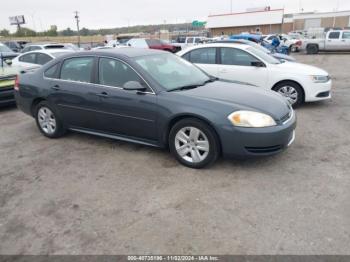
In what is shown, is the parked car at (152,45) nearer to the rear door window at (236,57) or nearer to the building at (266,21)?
the rear door window at (236,57)

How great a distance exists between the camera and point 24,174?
13.8 ft

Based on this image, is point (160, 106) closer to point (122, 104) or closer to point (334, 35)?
point (122, 104)

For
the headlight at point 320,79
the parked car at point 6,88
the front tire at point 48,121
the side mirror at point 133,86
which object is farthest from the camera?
the parked car at point 6,88

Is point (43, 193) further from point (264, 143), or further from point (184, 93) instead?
point (264, 143)

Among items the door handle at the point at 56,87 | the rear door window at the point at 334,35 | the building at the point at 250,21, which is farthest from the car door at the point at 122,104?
the building at the point at 250,21

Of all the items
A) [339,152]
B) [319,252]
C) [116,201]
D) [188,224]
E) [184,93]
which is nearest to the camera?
[319,252]

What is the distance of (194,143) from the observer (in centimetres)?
406

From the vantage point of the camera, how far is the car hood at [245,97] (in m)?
3.95

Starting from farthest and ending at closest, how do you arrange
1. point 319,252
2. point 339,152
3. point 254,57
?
point 254,57
point 339,152
point 319,252

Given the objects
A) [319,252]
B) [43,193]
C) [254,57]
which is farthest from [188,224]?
[254,57]

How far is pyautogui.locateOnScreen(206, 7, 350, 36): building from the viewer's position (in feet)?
164

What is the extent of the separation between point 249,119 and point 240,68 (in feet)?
12.5

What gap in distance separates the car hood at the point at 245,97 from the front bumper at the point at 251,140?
25cm

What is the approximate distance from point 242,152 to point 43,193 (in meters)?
2.45
